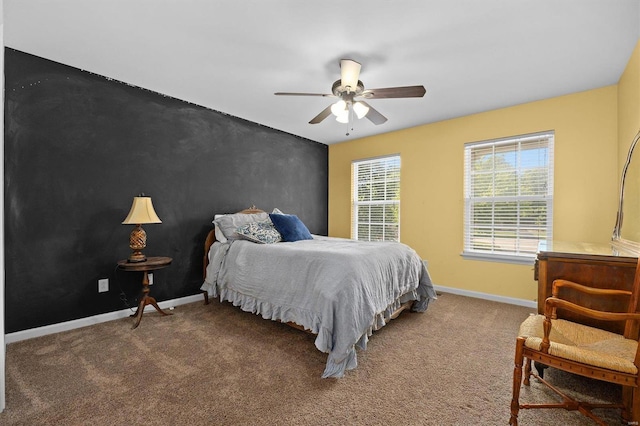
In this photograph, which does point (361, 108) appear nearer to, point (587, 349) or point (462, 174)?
point (462, 174)

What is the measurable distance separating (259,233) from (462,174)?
285 centimetres

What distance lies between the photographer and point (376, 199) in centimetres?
493

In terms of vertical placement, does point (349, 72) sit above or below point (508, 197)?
above

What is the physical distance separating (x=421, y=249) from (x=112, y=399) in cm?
387

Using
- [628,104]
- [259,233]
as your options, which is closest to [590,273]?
[628,104]

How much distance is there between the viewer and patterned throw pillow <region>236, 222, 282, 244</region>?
3.23 metres

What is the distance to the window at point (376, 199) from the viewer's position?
4684 millimetres

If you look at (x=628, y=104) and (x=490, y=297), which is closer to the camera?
(x=628, y=104)

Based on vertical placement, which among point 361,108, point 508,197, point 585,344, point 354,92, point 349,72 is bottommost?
point 585,344

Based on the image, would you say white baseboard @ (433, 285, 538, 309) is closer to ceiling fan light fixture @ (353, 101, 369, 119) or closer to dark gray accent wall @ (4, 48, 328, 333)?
ceiling fan light fixture @ (353, 101, 369, 119)

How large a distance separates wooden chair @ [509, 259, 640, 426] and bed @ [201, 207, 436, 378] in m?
0.99

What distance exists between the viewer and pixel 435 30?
2.13 m

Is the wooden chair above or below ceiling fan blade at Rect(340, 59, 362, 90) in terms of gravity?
below

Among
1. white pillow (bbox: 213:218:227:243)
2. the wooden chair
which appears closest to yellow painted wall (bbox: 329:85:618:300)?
the wooden chair
